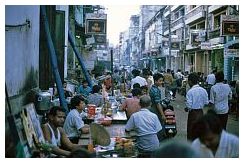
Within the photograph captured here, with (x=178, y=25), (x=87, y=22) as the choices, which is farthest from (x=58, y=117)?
(x=178, y=25)

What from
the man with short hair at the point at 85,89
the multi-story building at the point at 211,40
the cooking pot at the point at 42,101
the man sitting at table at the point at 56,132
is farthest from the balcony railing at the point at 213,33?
the man sitting at table at the point at 56,132

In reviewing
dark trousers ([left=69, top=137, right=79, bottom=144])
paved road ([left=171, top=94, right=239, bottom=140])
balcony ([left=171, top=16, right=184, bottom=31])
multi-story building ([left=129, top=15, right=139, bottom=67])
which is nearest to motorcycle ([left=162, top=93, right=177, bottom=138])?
paved road ([left=171, top=94, right=239, bottom=140])

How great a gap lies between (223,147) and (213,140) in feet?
0.46

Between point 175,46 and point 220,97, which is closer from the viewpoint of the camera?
point 220,97

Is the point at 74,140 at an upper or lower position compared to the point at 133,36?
lower

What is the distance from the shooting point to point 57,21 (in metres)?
11.9

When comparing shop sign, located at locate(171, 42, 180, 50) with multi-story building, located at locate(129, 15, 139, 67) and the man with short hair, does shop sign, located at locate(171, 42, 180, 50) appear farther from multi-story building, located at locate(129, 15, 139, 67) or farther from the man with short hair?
multi-story building, located at locate(129, 15, 139, 67)

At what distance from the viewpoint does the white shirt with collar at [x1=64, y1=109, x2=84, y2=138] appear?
6961mm

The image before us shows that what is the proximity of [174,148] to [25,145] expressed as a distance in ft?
8.14

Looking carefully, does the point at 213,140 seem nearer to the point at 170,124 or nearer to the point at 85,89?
the point at 170,124

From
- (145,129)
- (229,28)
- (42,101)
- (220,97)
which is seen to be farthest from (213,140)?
(229,28)

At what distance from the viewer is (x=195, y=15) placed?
30141 mm

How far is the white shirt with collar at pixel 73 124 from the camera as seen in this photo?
22.8 ft

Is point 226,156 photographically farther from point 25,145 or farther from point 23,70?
point 23,70
